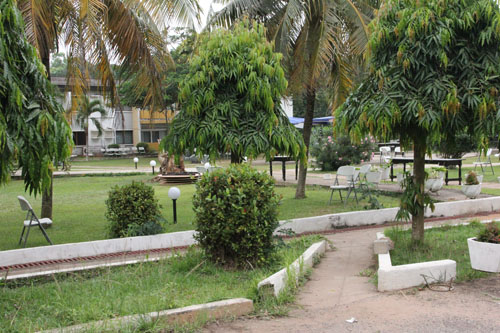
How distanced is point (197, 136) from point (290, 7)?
5.13 meters

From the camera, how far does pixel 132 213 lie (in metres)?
9.23

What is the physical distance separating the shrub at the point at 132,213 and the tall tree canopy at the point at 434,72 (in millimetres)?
3983

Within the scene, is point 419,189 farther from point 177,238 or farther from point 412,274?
point 177,238

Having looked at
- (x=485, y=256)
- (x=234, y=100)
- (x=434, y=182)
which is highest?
(x=234, y=100)

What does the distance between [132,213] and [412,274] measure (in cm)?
512

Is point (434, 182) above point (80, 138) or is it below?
below

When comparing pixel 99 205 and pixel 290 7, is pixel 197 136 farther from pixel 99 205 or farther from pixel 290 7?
pixel 99 205

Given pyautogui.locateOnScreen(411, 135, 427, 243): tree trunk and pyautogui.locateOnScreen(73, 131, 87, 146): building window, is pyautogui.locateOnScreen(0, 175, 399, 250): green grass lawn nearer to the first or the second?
pyautogui.locateOnScreen(411, 135, 427, 243): tree trunk

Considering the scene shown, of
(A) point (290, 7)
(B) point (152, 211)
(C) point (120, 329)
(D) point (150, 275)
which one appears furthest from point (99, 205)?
(C) point (120, 329)

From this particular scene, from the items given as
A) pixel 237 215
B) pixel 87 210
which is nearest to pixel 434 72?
pixel 237 215

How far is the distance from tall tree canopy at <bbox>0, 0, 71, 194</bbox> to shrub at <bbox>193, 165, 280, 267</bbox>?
6.45 feet

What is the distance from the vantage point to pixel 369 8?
13.9 meters

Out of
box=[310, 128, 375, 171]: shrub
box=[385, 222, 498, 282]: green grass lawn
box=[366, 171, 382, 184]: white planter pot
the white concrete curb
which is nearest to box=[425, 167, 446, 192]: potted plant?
box=[366, 171, 382, 184]: white planter pot

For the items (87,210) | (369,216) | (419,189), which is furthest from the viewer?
(87,210)
